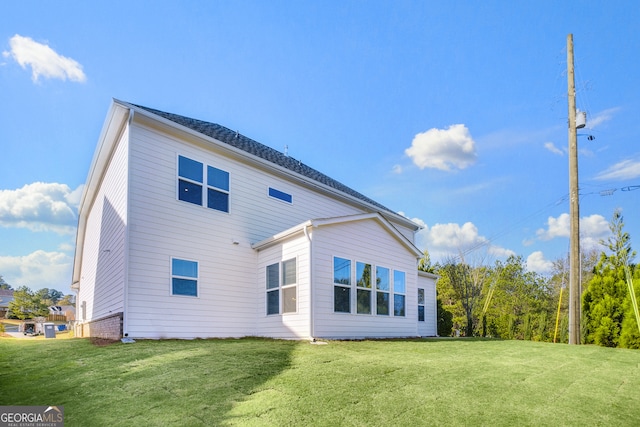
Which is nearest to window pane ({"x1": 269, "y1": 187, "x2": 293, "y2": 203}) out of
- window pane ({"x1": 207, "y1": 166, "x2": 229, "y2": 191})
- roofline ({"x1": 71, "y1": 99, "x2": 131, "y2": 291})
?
window pane ({"x1": 207, "y1": 166, "x2": 229, "y2": 191})

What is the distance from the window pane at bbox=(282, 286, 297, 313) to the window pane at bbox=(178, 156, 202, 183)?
381 centimetres

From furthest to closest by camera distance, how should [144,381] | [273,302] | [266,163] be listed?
[266,163] < [273,302] < [144,381]

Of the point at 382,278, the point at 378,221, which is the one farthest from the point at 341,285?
the point at 378,221

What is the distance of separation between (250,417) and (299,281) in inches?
235

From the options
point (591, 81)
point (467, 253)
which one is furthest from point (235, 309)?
point (467, 253)

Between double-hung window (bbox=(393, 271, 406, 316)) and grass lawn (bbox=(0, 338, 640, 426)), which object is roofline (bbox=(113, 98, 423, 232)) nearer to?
double-hung window (bbox=(393, 271, 406, 316))

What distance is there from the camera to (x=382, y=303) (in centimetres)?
1136

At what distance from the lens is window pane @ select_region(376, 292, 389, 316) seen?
1118cm

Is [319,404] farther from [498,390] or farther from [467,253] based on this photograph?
[467,253]

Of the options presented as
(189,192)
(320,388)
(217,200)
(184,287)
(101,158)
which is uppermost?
(101,158)

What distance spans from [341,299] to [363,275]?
44.7 inches

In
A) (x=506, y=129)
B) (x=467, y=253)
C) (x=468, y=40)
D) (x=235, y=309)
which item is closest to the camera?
(x=235, y=309)

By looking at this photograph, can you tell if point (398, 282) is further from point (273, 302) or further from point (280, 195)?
point (280, 195)

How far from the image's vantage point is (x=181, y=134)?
10.1 metres
